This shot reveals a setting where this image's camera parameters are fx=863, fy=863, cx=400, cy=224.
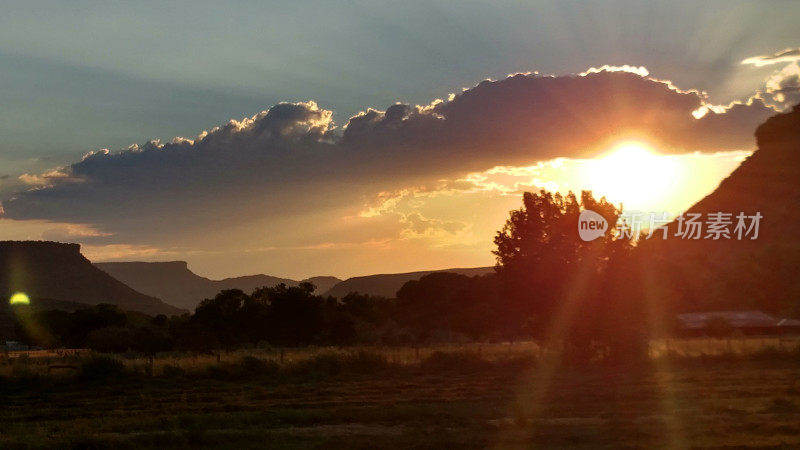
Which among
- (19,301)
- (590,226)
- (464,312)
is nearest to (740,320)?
(464,312)

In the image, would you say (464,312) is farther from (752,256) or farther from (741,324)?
(752,256)

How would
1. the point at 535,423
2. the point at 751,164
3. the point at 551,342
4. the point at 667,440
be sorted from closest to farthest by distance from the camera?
the point at 667,440
the point at 535,423
the point at 551,342
the point at 751,164

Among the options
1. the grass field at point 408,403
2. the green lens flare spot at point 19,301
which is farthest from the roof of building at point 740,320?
the green lens flare spot at point 19,301

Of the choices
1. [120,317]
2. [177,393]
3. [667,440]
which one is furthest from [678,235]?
[667,440]

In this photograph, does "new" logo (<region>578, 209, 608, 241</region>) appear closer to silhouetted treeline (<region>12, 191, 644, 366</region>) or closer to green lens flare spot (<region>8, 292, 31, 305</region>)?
silhouetted treeline (<region>12, 191, 644, 366</region>)

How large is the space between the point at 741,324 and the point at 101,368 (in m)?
67.3

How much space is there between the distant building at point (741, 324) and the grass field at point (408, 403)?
117 ft

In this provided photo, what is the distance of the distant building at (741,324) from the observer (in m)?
80.7

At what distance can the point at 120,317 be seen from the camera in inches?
3782

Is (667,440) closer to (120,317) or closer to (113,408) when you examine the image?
(113,408)

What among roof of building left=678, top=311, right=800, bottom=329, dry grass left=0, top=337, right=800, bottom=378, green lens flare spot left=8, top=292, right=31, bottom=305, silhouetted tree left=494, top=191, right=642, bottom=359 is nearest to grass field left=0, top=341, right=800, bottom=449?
dry grass left=0, top=337, right=800, bottom=378

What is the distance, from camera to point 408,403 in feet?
87.8

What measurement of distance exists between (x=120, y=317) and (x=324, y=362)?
62316 millimetres

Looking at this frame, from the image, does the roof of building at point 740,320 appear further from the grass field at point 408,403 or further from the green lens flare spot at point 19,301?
the green lens flare spot at point 19,301
